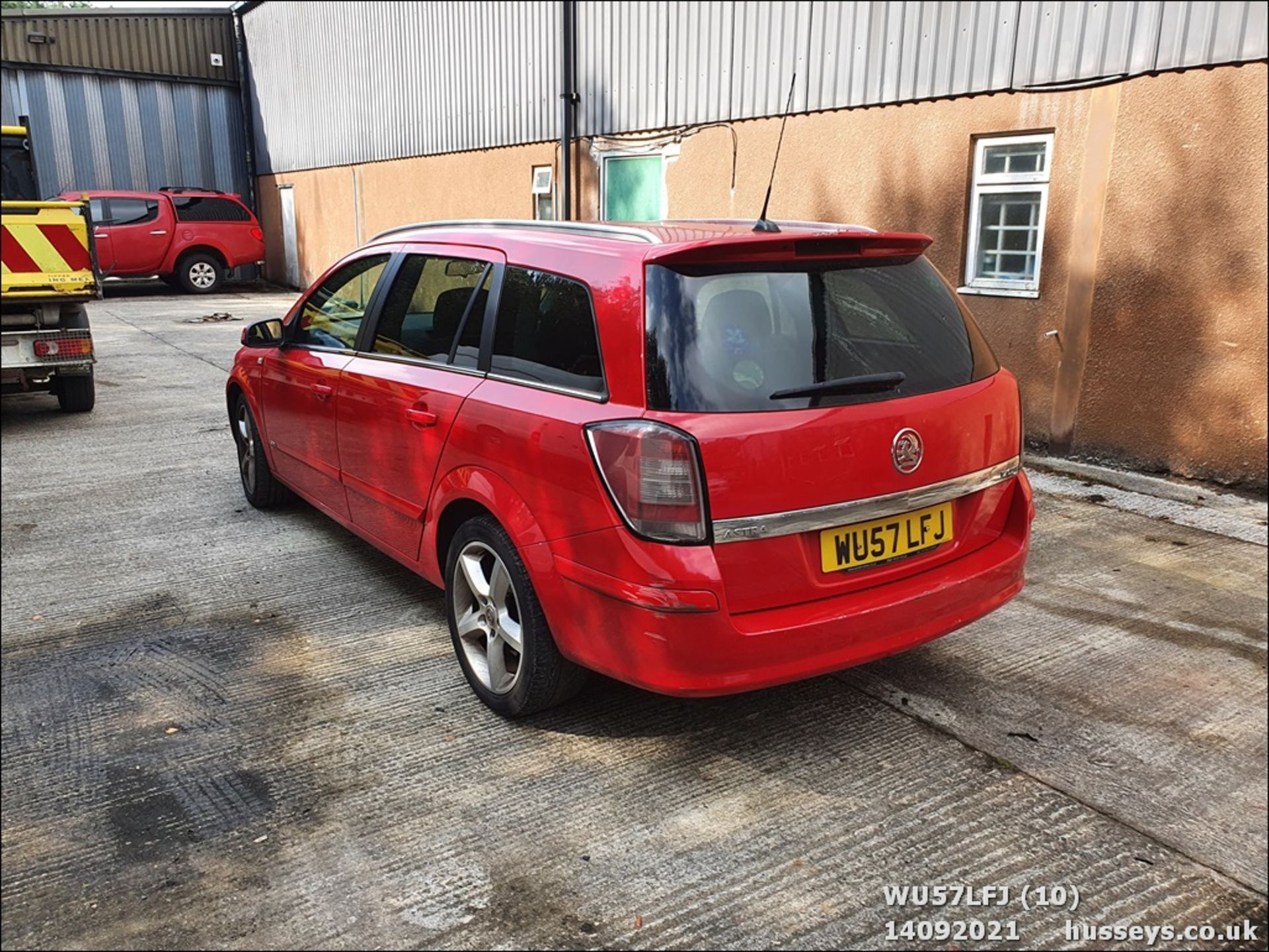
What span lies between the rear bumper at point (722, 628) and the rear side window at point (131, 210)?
1822cm

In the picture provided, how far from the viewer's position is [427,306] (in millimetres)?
3723

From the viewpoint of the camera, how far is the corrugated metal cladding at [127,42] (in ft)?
65.3

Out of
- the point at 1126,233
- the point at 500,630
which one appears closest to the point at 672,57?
the point at 1126,233

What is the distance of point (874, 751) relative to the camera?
3.07 meters

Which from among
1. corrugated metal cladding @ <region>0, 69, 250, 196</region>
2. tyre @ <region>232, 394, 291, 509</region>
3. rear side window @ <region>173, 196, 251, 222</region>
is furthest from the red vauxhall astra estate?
corrugated metal cladding @ <region>0, 69, 250, 196</region>

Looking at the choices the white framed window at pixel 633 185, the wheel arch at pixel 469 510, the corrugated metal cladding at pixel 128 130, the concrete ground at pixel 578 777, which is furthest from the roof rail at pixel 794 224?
the corrugated metal cladding at pixel 128 130

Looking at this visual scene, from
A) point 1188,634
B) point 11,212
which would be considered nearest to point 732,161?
point 11,212

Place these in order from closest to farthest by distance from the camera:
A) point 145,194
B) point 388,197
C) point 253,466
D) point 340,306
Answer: point 340,306 → point 253,466 → point 388,197 → point 145,194

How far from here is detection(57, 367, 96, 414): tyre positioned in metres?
7.65

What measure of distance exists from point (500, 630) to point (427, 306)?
1.30m

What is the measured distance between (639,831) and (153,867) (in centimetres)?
122

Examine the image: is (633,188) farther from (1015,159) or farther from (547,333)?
(547,333)

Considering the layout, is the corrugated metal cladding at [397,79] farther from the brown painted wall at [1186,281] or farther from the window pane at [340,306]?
the window pane at [340,306]

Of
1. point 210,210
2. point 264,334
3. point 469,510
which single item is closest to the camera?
point 469,510
